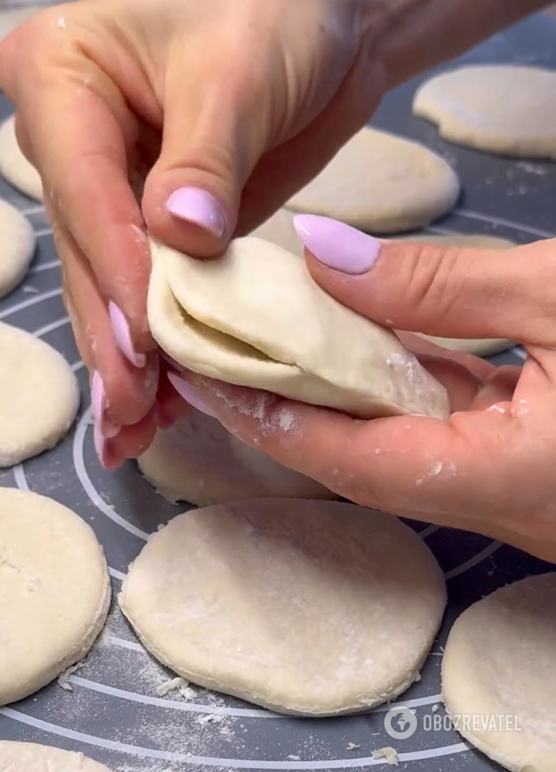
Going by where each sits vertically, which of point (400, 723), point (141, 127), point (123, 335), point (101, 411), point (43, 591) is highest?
point (141, 127)

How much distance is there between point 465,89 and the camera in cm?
211

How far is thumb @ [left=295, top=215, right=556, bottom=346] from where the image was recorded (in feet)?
2.91

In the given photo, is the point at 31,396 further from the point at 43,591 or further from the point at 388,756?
the point at 388,756

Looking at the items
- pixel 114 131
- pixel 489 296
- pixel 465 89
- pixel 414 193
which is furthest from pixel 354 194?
Result: pixel 489 296

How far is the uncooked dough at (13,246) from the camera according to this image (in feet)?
5.00

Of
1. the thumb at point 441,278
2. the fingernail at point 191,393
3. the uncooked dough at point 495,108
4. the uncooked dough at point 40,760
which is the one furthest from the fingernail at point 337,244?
the uncooked dough at point 495,108

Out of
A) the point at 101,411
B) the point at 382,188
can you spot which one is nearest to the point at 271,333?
the point at 101,411

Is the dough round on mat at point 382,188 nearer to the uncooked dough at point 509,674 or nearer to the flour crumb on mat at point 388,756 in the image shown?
the uncooked dough at point 509,674

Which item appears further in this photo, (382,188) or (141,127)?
(382,188)

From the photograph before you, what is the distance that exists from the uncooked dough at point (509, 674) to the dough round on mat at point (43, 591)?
0.43 m

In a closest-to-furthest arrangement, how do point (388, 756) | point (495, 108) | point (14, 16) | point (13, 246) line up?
point (388, 756), point (13, 246), point (495, 108), point (14, 16)

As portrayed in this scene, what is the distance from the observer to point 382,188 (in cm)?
177

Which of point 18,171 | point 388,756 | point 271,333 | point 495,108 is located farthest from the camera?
point 495,108

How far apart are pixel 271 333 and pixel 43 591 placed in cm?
46
